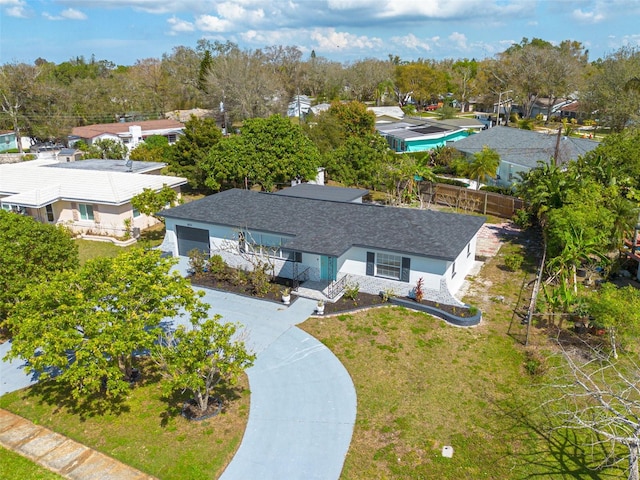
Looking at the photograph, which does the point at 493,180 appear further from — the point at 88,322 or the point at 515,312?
the point at 88,322

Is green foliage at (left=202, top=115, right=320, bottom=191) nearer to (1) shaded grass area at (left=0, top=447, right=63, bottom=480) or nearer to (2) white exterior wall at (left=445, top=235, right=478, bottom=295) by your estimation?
(2) white exterior wall at (left=445, top=235, right=478, bottom=295)

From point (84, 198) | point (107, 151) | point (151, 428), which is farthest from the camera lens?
point (107, 151)

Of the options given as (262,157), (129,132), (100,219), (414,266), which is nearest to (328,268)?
(414,266)

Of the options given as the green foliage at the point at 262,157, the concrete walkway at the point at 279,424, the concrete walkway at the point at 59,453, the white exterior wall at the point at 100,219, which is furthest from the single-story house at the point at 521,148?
the concrete walkway at the point at 59,453

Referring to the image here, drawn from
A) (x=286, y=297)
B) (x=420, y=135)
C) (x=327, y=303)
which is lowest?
(x=327, y=303)

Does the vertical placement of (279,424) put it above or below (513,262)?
below

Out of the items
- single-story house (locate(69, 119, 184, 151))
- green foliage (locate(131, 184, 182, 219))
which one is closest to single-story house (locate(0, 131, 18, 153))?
single-story house (locate(69, 119, 184, 151))

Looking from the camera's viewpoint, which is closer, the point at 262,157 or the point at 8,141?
the point at 262,157

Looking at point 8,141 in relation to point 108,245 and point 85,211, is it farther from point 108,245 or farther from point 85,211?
point 108,245

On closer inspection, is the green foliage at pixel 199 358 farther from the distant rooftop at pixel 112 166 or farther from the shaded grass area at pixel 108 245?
the distant rooftop at pixel 112 166
